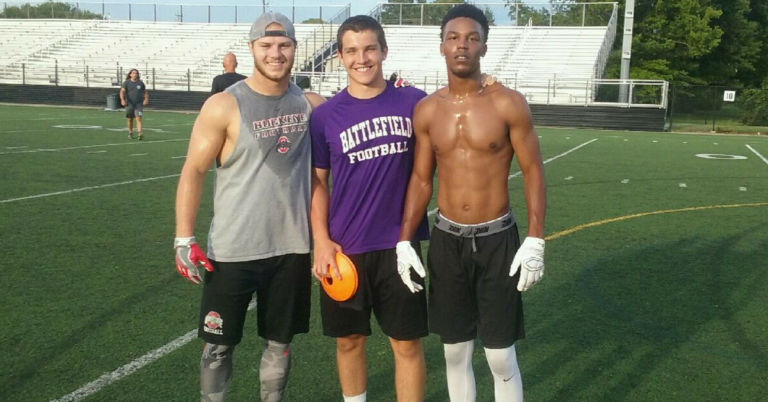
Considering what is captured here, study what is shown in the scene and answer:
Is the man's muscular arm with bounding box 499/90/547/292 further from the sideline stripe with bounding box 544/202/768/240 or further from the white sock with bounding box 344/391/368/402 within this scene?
the sideline stripe with bounding box 544/202/768/240

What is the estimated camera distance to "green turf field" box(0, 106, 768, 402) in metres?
4.15

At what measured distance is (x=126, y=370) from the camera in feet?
13.8

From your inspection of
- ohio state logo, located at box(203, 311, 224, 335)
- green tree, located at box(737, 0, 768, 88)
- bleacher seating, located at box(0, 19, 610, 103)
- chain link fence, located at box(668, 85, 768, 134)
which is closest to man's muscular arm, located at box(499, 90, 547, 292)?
ohio state logo, located at box(203, 311, 224, 335)

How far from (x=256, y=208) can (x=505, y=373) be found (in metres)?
1.27

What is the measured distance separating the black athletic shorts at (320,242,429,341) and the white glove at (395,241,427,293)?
9cm

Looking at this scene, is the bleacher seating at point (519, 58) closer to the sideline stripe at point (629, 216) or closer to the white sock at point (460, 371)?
the sideline stripe at point (629, 216)

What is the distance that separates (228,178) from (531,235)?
4.25ft

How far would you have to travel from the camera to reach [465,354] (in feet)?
11.3

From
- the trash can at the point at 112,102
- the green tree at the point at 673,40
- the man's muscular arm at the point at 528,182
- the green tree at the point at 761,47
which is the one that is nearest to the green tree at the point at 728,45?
the green tree at the point at 673,40

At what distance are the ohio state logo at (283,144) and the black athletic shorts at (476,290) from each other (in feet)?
2.46

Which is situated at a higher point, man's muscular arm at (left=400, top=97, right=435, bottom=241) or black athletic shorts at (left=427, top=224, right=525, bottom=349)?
man's muscular arm at (left=400, top=97, right=435, bottom=241)

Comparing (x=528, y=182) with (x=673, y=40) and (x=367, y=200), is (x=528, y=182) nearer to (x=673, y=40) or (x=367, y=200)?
(x=367, y=200)

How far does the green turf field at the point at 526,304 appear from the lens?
415 cm

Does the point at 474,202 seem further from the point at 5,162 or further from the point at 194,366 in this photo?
the point at 5,162
